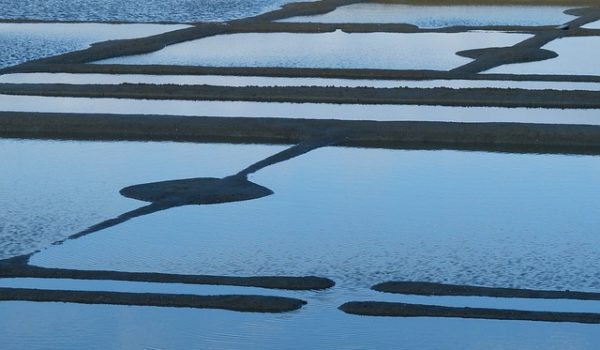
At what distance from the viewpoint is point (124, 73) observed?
51.9ft

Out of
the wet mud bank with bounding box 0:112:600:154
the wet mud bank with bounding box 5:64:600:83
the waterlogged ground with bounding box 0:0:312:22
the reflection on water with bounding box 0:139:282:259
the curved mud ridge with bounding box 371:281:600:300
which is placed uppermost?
the waterlogged ground with bounding box 0:0:312:22

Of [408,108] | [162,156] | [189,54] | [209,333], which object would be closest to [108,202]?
[162,156]

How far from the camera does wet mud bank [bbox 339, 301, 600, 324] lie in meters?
6.33

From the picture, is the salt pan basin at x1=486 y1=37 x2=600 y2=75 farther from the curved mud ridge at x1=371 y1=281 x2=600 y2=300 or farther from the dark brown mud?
the dark brown mud

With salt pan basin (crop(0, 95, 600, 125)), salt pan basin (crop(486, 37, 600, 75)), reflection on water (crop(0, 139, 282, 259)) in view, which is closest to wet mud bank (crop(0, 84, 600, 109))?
salt pan basin (crop(0, 95, 600, 125))

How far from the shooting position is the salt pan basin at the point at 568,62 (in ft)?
51.4

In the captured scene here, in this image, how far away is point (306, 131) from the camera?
11.5m

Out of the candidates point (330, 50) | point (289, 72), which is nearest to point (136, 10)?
point (330, 50)

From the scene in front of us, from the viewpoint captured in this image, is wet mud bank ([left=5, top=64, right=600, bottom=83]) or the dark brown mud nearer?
the dark brown mud

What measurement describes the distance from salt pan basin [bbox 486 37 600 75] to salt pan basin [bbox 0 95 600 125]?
113 inches

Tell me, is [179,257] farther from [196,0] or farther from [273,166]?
[196,0]

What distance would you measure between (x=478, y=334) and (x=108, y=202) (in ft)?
11.8

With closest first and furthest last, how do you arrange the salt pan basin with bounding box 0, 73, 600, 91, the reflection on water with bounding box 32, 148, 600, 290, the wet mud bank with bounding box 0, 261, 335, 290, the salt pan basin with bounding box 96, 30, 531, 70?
the wet mud bank with bounding box 0, 261, 335, 290 → the reflection on water with bounding box 32, 148, 600, 290 → the salt pan basin with bounding box 0, 73, 600, 91 → the salt pan basin with bounding box 96, 30, 531, 70

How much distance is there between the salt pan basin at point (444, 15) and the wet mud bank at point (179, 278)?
14.8m
